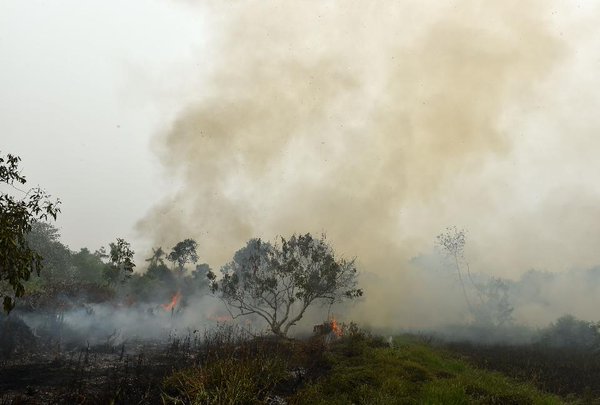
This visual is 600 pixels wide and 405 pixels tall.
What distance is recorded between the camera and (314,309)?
55.1 metres

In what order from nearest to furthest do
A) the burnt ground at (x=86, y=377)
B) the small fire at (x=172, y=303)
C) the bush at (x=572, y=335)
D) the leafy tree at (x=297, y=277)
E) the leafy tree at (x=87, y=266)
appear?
the burnt ground at (x=86, y=377), the leafy tree at (x=297, y=277), the bush at (x=572, y=335), the small fire at (x=172, y=303), the leafy tree at (x=87, y=266)

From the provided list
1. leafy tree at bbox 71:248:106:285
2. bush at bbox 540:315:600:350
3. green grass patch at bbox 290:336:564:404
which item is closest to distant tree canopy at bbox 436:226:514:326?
bush at bbox 540:315:600:350

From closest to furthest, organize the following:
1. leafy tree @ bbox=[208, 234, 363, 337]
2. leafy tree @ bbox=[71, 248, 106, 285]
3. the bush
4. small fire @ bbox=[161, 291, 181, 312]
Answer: leafy tree @ bbox=[208, 234, 363, 337]
the bush
small fire @ bbox=[161, 291, 181, 312]
leafy tree @ bbox=[71, 248, 106, 285]

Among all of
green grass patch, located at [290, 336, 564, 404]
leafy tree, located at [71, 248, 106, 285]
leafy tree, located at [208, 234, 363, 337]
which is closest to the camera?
green grass patch, located at [290, 336, 564, 404]

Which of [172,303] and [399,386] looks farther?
[172,303]

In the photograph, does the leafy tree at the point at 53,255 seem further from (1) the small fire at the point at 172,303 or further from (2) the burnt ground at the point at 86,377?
(2) the burnt ground at the point at 86,377

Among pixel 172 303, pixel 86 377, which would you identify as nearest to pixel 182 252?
pixel 172 303

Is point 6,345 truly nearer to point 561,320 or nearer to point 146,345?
point 146,345

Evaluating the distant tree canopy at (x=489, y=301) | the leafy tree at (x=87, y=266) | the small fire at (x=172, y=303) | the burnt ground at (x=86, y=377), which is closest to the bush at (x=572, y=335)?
the distant tree canopy at (x=489, y=301)

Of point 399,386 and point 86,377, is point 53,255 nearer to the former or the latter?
point 86,377

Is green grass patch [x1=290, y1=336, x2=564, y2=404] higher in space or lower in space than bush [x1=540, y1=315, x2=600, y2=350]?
lower

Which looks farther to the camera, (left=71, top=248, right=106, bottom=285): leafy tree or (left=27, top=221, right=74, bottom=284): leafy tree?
(left=71, top=248, right=106, bottom=285): leafy tree

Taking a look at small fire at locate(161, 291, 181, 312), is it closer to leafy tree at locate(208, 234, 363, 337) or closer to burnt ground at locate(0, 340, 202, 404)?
leafy tree at locate(208, 234, 363, 337)

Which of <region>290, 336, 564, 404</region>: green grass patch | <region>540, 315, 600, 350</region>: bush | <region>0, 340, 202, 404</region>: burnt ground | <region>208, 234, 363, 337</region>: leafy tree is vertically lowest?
<region>0, 340, 202, 404</region>: burnt ground
